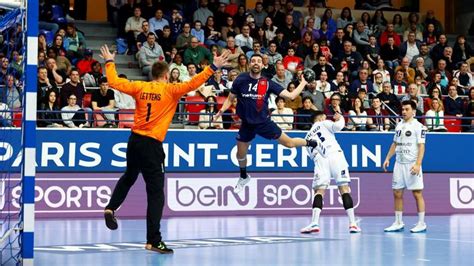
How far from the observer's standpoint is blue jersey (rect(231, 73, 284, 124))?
15828 mm

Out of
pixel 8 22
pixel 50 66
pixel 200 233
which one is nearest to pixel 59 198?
pixel 50 66

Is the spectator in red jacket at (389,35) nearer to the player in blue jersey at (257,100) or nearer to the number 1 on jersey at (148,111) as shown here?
the player in blue jersey at (257,100)

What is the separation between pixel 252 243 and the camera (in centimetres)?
1383

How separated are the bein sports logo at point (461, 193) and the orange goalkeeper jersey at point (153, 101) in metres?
12.5

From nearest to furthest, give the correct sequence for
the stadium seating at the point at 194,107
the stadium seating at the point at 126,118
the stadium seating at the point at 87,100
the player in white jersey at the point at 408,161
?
the player in white jersey at the point at 408,161 → the stadium seating at the point at 126,118 → the stadium seating at the point at 87,100 → the stadium seating at the point at 194,107

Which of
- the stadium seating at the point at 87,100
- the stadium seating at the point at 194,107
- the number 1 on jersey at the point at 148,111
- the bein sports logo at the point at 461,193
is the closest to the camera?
the number 1 on jersey at the point at 148,111

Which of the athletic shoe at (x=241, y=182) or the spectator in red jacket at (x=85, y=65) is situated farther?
the spectator in red jacket at (x=85, y=65)

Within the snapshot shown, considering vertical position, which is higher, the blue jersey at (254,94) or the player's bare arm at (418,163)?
the blue jersey at (254,94)

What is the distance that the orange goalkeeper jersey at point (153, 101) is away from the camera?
473 inches

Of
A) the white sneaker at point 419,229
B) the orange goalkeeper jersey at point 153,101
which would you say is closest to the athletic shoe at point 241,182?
the white sneaker at point 419,229

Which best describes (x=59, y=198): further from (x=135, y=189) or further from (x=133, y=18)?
(x=133, y=18)

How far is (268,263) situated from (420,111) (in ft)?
46.5

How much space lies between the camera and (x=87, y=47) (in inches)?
1039

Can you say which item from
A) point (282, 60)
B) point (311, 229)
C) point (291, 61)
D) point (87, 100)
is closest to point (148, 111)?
point (311, 229)
